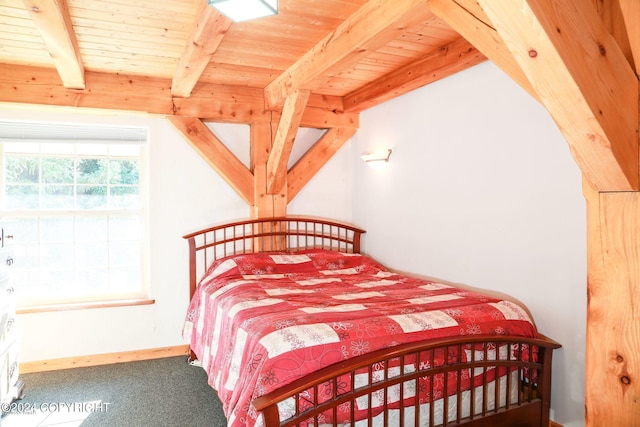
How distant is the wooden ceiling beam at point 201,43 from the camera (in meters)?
2.10

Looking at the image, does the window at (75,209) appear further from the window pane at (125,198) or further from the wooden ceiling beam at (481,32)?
the wooden ceiling beam at (481,32)

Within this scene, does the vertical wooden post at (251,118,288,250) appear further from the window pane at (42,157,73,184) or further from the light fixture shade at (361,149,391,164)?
the window pane at (42,157,73,184)

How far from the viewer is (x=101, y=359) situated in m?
3.52

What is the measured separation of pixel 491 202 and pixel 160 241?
2592 millimetres

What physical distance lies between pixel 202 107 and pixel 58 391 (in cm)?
A: 230

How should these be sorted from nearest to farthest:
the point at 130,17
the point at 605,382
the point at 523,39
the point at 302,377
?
1. the point at 523,39
2. the point at 605,382
3. the point at 302,377
4. the point at 130,17

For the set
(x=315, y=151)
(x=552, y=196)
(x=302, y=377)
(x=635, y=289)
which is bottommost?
(x=302, y=377)

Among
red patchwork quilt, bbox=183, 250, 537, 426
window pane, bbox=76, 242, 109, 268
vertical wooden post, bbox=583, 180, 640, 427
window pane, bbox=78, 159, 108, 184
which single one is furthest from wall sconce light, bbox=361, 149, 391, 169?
vertical wooden post, bbox=583, 180, 640, 427

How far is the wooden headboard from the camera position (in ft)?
12.3

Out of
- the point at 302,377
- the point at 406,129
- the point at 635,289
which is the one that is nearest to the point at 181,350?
the point at 302,377

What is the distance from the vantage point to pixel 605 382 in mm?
1314

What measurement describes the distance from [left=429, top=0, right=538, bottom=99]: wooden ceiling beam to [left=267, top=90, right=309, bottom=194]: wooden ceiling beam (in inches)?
62.3

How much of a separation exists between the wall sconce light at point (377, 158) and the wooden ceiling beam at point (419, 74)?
17.1 inches

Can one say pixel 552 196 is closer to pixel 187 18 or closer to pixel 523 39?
pixel 523 39
